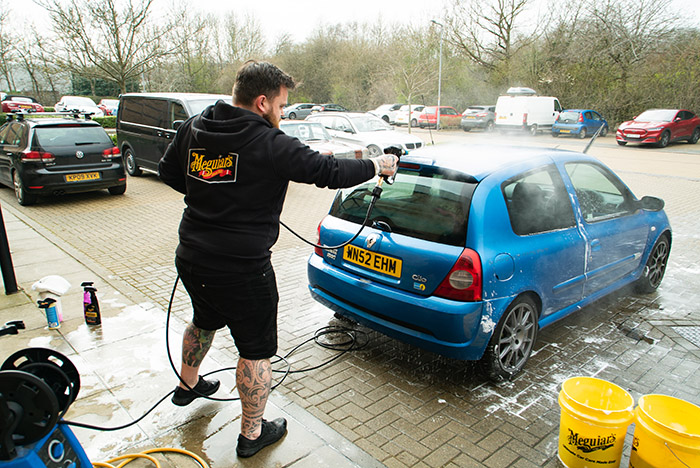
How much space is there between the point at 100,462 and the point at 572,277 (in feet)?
11.4

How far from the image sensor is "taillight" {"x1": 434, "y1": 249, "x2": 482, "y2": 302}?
3141 mm

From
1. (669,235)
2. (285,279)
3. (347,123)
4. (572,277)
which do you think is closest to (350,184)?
(572,277)

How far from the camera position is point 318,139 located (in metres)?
13.2

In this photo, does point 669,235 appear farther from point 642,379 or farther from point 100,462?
point 100,462

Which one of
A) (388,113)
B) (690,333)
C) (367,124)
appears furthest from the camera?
(388,113)

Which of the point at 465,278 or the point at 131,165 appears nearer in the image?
the point at 465,278

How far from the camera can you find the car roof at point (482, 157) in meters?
3.58

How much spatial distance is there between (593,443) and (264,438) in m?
1.77

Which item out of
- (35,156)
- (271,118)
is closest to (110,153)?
(35,156)

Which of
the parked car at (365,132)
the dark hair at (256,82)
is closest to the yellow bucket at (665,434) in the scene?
the dark hair at (256,82)

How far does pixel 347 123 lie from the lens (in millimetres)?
15461

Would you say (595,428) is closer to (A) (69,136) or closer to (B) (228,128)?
(B) (228,128)

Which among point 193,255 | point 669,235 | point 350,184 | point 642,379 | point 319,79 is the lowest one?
point 642,379

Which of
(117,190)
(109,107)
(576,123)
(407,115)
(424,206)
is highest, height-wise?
(109,107)
